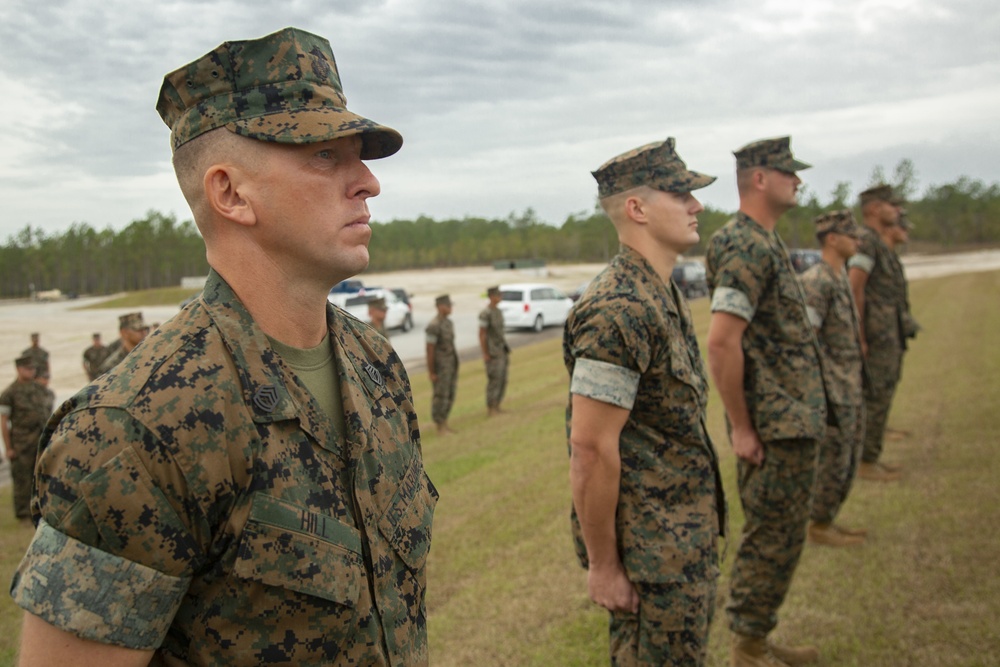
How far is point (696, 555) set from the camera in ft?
9.36

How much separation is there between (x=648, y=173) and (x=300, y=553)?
2.20 metres

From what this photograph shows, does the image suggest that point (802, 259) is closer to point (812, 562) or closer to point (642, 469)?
point (812, 562)

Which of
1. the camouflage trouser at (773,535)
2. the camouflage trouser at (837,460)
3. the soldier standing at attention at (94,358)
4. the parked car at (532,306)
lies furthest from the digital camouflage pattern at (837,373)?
the parked car at (532,306)

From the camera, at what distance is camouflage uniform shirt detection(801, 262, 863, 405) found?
4.94m

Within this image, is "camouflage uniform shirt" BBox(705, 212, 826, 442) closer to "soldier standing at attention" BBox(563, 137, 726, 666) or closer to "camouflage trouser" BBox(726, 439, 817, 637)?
"camouflage trouser" BBox(726, 439, 817, 637)

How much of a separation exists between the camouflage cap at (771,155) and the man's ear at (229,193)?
3.44 meters

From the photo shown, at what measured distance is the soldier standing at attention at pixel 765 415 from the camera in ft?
12.4

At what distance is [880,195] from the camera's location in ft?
24.0

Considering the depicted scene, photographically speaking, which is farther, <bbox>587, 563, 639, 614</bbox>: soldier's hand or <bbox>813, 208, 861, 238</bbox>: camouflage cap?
<bbox>813, 208, 861, 238</bbox>: camouflage cap

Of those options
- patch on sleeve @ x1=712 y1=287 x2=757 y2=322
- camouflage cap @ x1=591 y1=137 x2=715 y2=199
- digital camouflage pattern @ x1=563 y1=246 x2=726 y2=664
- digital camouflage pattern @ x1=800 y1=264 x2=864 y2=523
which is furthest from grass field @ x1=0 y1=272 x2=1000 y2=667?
camouflage cap @ x1=591 y1=137 x2=715 y2=199

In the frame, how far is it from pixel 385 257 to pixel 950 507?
103093 mm

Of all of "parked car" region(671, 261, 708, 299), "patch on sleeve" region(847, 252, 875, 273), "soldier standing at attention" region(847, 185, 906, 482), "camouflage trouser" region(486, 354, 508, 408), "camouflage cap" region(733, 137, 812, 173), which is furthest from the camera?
"parked car" region(671, 261, 708, 299)

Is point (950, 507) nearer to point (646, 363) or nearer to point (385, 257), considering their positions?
point (646, 363)

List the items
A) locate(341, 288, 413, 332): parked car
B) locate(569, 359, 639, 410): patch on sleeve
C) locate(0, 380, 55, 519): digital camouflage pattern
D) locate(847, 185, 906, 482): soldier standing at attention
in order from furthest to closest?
locate(341, 288, 413, 332): parked car → locate(0, 380, 55, 519): digital camouflage pattern → locate(847, 185, 906, 482): soldier standing at attention → locate(569, 359, 639, 410): patch on sleeve
